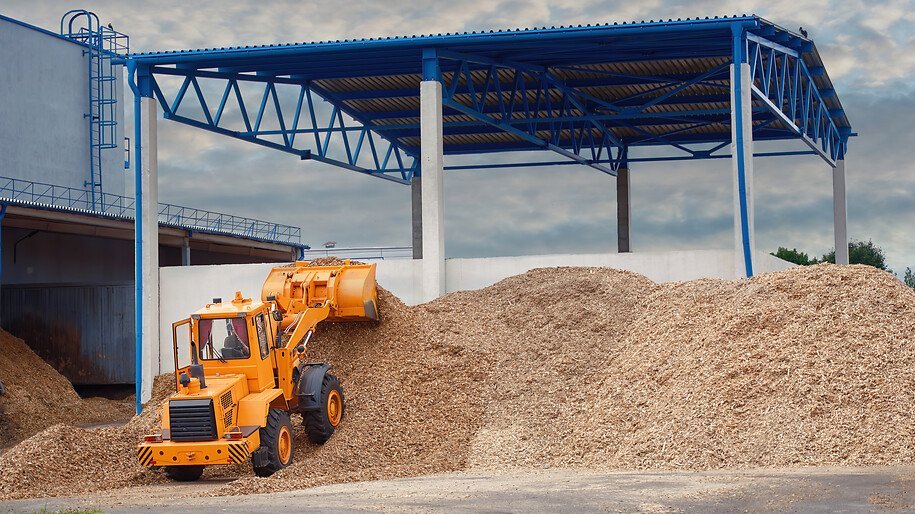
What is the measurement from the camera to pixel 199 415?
16391 mm

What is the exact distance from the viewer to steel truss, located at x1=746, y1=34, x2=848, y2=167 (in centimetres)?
2711

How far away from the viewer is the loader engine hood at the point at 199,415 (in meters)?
16.4

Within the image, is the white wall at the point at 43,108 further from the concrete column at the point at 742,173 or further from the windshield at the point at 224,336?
the concrete column at the point at 742,173

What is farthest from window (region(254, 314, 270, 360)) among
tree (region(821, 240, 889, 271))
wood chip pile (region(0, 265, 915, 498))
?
tree (region(821, 240, 889, 271))

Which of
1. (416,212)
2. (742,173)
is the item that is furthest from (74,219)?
(742,173)

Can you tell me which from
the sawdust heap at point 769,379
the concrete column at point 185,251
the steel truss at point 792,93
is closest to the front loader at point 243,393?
the sawdust heap at point 769,379

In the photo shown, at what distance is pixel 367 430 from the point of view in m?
19.2

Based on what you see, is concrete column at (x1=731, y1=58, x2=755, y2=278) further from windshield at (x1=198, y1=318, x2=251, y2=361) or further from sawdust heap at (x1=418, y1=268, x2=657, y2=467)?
windshield at (x1=198, y1=318, x2=251, y2=361)

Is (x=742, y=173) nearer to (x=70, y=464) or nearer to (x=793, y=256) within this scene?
(x=70, y=464)

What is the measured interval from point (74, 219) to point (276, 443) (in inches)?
759

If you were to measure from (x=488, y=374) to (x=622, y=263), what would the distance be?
238 inches

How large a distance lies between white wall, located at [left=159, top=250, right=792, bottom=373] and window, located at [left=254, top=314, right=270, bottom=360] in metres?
7.96

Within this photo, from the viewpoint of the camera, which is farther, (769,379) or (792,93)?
(792,93)

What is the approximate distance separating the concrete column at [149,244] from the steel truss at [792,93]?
581 inches
